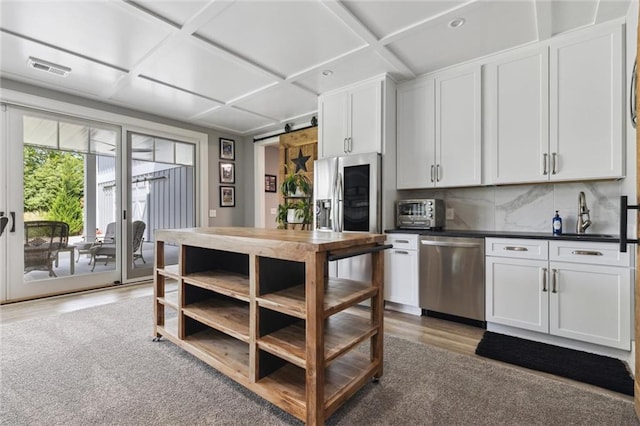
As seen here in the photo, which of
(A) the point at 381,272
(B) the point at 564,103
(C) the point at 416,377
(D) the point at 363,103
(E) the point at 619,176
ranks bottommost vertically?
(C) the point at 416,377

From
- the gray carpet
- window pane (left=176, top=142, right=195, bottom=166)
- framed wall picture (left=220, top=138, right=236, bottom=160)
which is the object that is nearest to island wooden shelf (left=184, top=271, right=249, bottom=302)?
the gray carpet

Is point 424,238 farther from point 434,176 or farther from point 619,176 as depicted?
point 619,176

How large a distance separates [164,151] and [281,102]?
221cm

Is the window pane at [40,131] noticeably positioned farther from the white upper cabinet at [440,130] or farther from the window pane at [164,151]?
the white upper cabinet at [440,130]

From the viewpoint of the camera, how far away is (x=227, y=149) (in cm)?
579

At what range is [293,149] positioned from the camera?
5188 mm

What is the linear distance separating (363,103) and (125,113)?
345cm

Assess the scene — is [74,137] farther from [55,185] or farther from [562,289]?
[562,289]

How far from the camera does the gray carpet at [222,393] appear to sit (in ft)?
5.16

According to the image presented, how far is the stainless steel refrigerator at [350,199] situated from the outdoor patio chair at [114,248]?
2.91 m

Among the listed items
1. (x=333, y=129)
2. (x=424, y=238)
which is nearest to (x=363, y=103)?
(x=333, y=129)

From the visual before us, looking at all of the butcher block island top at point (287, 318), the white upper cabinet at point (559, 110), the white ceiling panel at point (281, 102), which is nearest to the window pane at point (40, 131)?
the white ceiling panel at point (281, 102)

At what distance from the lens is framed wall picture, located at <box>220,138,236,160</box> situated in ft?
18.7

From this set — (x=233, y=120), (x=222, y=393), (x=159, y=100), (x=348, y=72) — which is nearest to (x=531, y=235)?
(x=348, y=72)
